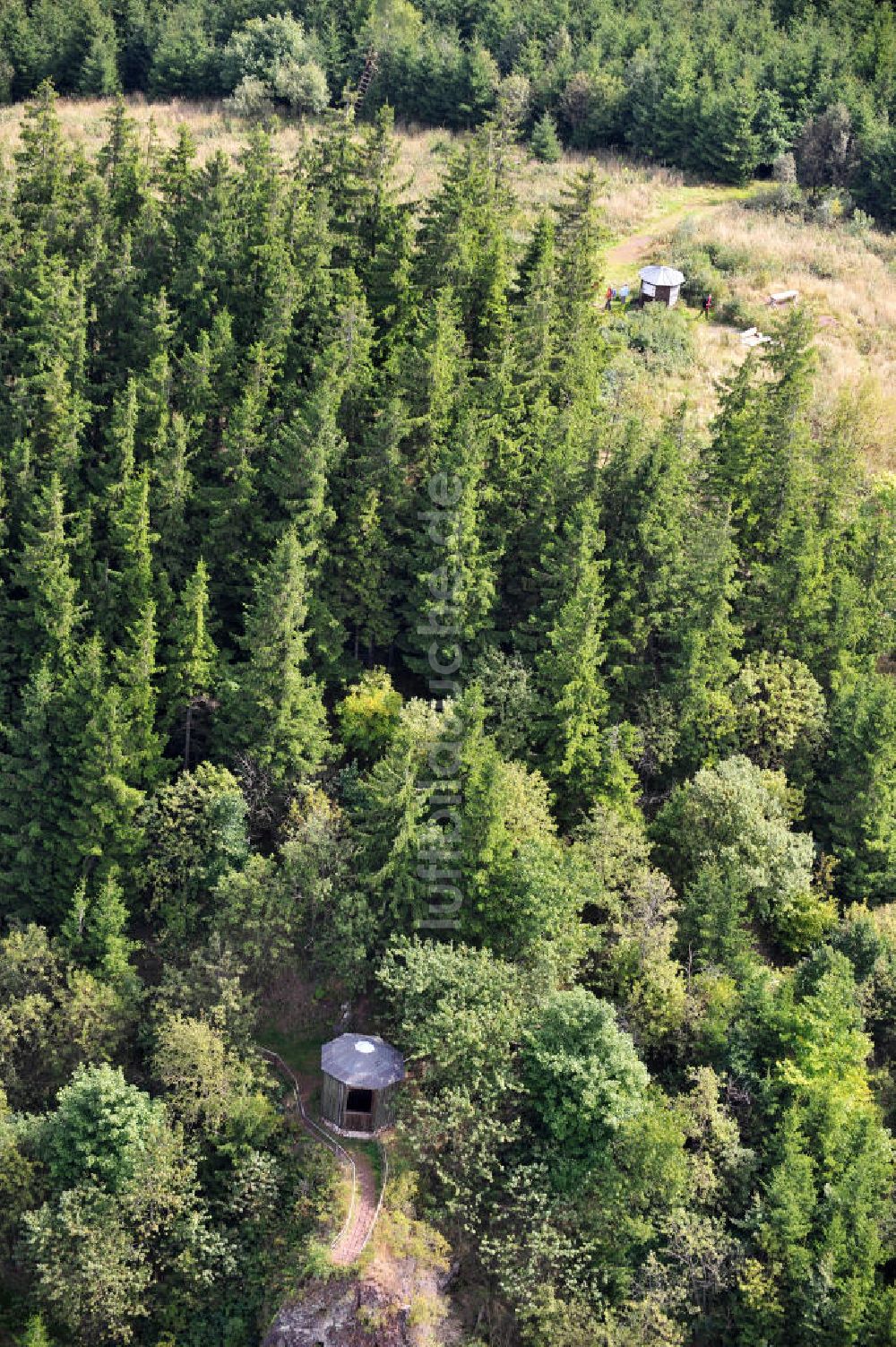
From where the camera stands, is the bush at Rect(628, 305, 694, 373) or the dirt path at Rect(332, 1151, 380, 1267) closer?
the dirt path at Rect(332, 1151, 380, 1267)

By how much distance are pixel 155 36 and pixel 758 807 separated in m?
86.2

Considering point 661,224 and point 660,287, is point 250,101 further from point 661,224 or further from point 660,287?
point 660,287

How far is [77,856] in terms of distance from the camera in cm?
7388

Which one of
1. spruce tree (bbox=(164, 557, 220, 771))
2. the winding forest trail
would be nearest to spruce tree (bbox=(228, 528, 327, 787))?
spruce tree (bbox=(164, 557, 220, 771))

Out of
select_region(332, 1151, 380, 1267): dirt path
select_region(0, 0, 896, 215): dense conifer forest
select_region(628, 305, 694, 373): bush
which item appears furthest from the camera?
select_region(0, 0, 896, 215): dense conifer forest

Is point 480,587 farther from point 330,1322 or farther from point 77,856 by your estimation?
point 330,1322

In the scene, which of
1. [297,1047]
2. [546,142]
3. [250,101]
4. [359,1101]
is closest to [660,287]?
[546,142]

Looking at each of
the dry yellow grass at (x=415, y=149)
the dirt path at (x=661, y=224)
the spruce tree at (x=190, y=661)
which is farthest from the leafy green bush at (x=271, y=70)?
the spruce tree at (x=190, y=661)

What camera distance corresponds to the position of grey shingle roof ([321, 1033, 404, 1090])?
68250mm

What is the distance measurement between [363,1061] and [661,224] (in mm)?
72916

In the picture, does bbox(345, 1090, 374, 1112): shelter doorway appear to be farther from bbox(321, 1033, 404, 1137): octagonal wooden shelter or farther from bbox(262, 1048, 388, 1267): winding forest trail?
bbox(262, 1048, 388, 1267): winding forest trail

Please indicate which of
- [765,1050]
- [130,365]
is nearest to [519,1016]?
[765,1050]

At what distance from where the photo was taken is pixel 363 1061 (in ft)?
227

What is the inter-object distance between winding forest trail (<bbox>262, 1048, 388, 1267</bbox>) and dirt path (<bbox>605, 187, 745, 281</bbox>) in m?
64.1
